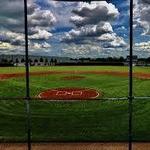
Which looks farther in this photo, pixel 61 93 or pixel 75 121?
pixel 61 93

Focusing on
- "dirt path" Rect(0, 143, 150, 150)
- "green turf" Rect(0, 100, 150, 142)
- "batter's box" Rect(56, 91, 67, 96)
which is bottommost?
"batter's box" Rect(56, 91, 67, 96)

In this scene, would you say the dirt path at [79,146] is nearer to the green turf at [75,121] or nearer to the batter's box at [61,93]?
the green turf at [75,121]

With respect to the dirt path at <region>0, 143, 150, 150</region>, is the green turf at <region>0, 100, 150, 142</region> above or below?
below

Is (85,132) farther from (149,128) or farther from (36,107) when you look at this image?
(36,107)

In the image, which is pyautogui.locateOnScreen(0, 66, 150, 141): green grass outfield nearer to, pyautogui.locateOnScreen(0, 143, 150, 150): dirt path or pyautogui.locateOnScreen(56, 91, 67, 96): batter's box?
pyautogui.locateOnScreen(0, 143, 150, 150): dirt path

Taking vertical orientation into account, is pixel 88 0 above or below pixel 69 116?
above

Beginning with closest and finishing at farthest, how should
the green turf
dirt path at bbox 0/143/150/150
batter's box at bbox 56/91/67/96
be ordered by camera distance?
dirt path at bbox 0/143/150/150 → the green turf → batter's box at bbox 56/91/67/96

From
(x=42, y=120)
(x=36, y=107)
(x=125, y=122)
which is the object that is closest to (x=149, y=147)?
(x=125, y=122)

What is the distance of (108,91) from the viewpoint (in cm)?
2631

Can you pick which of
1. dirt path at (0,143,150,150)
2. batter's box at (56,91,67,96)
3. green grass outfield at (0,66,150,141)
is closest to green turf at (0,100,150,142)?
green grass outfield at (0,66,150,141)

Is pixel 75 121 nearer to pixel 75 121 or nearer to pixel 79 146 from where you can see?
pixel 75 121

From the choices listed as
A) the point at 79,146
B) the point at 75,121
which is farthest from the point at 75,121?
the point at 79,146

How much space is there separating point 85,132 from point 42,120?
2700 mm

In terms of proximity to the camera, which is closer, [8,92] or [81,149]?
[81,149]
